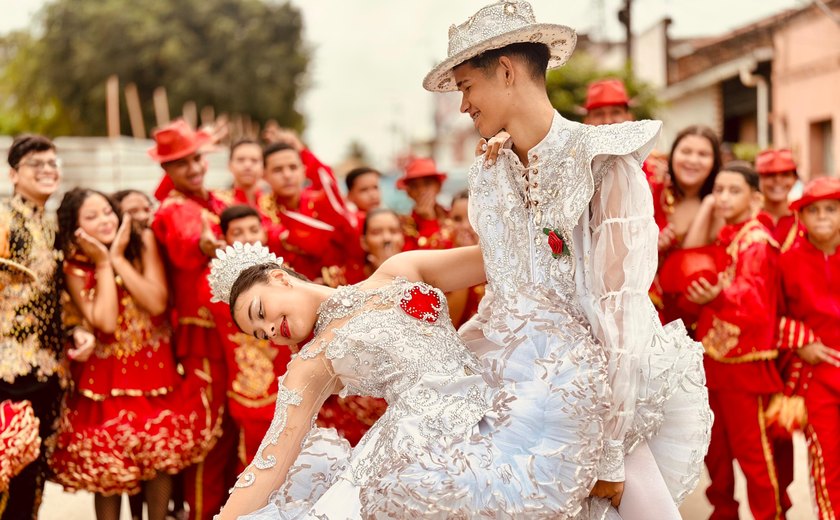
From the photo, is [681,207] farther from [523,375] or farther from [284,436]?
[284,436]

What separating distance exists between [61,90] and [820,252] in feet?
98.5

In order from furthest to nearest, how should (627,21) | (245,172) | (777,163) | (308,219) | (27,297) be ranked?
(627,21)
(245,172)
(777,163)
(308,219)
(27,297)

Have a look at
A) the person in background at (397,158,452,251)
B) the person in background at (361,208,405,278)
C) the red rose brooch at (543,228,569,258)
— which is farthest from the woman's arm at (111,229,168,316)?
the red rose brooch at (543,228,569,258)

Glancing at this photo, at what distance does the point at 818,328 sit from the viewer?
432 cm

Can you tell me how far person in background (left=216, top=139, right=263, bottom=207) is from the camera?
17.6 feet

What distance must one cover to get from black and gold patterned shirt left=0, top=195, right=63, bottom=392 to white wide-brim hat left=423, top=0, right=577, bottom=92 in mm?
2356

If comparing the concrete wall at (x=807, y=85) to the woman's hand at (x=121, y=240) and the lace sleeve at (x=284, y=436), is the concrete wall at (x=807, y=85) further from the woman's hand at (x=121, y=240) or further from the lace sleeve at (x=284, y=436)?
the lace sleeve at (x=284, y=436)

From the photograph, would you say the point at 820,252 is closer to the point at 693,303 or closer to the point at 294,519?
the point at 693,303

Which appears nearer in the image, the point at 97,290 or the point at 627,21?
the point at 97,290

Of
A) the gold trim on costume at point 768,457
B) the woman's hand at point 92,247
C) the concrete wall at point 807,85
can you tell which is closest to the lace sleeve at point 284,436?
the woman's hand at point 92,247

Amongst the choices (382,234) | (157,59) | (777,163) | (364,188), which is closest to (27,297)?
(382,234)

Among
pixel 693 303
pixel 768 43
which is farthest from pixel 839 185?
pixel 768 43

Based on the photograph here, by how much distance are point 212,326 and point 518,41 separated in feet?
8.92

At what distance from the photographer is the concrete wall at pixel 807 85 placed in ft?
55.8
